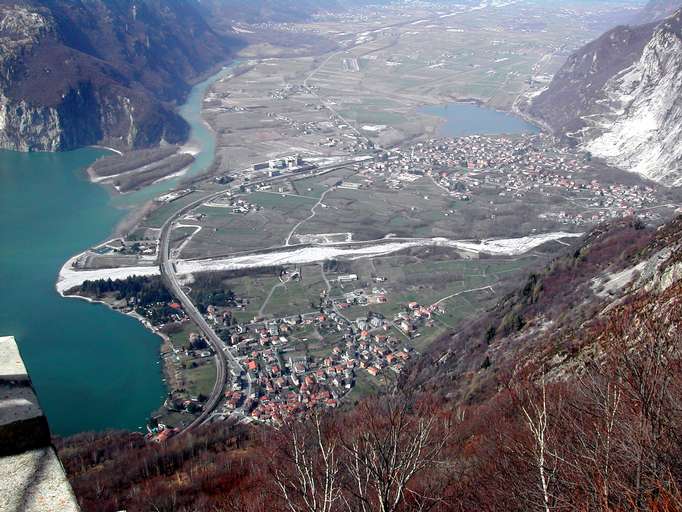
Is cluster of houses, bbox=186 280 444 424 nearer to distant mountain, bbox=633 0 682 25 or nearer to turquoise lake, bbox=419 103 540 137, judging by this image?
turquoise lake, bbox=419 103 540 137

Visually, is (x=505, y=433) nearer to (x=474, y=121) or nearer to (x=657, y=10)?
(x=474, y=121)

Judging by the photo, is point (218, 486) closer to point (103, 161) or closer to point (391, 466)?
point (391, 466)

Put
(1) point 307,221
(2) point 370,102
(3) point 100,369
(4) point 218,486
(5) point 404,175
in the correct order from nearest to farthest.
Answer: (4) point 218,486
(3) point 100,369
(1) point 307,221
(5) point 404,175
(2) point 370,102

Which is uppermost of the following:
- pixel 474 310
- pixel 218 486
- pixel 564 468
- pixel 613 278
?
pixel 564 468

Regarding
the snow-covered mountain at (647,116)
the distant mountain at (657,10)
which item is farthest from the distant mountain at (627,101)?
the distant mountain at (657,10)

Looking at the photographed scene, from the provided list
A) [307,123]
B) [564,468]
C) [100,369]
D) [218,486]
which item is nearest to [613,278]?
[218,486]

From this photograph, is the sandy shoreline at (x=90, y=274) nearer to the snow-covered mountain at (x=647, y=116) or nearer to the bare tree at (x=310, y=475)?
the bare tree at (x=310, y=475)

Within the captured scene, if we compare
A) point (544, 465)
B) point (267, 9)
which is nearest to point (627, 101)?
point (544, 465)
